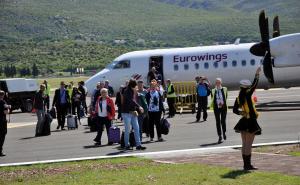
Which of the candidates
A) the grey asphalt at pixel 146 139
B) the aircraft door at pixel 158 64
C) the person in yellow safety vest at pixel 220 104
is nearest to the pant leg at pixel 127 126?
the grey asphalt at pixel 146 139

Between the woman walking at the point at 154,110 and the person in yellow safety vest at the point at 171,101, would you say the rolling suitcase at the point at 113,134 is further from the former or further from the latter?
the person in yellow safety vest at the point at 171,101

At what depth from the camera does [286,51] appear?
104 feet

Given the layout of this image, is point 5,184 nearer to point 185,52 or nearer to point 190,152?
point 190,152

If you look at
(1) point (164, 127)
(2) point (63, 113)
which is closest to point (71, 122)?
(2) point (63, 113)

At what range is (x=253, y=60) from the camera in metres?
34.6

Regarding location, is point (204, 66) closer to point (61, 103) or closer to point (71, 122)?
point (61, 103)

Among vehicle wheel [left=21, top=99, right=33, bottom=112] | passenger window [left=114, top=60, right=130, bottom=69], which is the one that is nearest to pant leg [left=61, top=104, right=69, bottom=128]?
passenger window [left=114, top=60, right=130, bottom=69]

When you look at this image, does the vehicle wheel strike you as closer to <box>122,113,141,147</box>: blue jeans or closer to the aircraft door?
the aircraft door

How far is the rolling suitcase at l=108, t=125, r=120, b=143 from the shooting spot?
66.3 ft

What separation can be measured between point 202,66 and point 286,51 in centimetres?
485

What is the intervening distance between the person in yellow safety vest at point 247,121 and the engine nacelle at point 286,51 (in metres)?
16.9

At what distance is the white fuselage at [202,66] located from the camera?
34.7 meters

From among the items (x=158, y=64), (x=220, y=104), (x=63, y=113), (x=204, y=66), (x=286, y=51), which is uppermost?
(x=286, y=51)

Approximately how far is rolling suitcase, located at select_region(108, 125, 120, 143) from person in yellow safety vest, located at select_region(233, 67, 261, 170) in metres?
5.66
